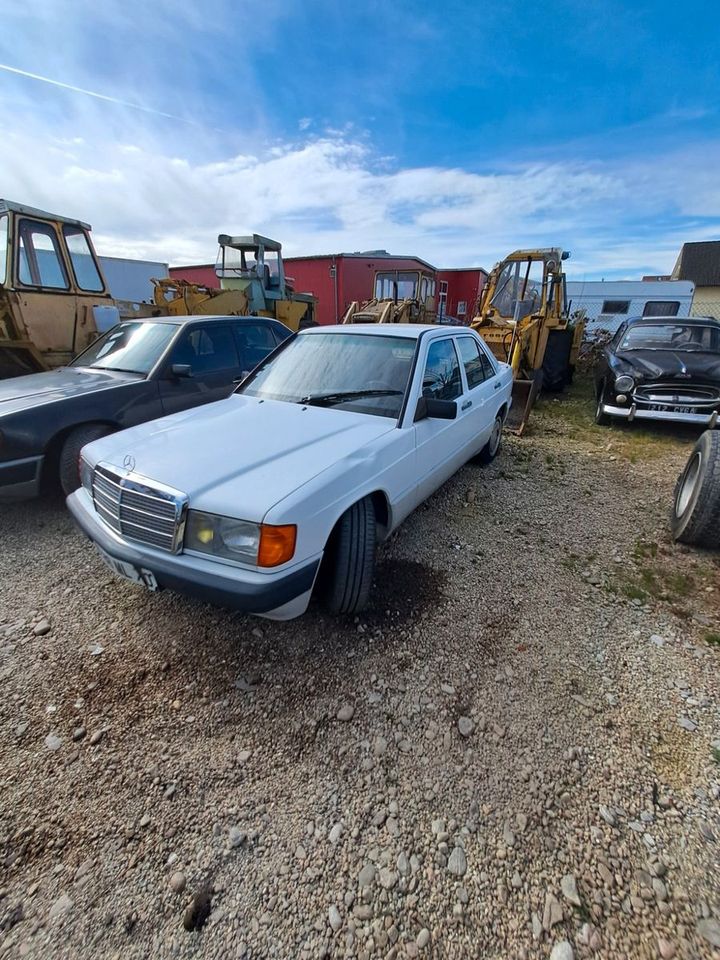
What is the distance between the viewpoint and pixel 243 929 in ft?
4.40

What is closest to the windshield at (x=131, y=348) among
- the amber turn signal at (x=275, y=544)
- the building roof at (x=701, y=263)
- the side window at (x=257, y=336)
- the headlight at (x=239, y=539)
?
the side window at (x=257, y=336)

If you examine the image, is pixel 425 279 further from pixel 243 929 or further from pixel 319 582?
pixel 243 929

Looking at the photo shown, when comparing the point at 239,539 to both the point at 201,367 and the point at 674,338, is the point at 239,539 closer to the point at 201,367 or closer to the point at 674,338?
the point at 201,367

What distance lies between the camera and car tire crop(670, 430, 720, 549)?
10.3 feet

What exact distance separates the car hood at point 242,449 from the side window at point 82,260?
443 cm

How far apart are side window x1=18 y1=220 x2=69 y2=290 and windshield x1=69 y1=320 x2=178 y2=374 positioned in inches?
60.4

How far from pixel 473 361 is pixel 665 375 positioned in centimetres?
386

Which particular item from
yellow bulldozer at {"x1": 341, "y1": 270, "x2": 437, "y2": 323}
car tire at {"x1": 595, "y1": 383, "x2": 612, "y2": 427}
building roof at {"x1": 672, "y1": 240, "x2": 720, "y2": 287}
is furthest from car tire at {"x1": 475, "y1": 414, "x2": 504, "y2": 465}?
building roof at {"x1": 672, "y1": 240, "x2": 720, "y2": 287}

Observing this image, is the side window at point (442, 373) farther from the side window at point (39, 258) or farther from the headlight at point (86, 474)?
the side window at point (39, 258)

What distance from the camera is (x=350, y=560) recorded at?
2.33 metres

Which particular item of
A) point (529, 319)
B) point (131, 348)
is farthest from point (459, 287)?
point (131, 348)

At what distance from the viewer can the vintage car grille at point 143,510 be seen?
2018 mm

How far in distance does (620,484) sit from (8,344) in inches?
285

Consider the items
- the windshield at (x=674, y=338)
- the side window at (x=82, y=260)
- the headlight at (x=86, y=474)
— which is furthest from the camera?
the windshield at (x=674, y=338)
